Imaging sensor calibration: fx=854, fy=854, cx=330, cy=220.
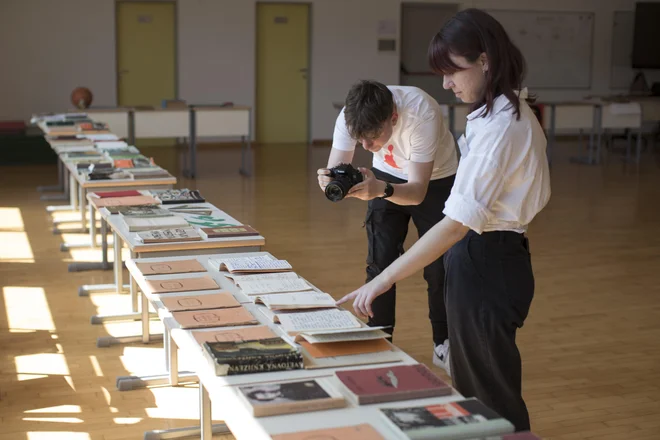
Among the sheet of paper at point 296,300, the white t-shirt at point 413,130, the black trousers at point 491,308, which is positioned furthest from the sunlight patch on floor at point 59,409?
the black trousers at point 491,308

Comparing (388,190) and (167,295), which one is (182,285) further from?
(388,190)

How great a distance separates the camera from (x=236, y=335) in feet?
7.58

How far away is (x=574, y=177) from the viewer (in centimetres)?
1063

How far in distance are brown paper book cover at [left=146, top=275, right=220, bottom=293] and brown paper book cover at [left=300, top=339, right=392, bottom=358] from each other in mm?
649

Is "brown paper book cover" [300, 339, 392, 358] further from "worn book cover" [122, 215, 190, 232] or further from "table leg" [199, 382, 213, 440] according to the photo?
"worn book cover" [122, 215, 190, 232]

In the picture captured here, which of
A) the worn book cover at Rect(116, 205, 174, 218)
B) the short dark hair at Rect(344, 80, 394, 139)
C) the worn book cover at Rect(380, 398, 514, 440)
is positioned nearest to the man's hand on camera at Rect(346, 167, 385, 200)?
the short dark hair at Rect(344, 80, 394, 139)

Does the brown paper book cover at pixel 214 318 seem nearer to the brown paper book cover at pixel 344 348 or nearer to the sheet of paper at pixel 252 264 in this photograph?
the brown paper book cover at pixel 344 348

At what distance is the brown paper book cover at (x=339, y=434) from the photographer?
1.70 meters

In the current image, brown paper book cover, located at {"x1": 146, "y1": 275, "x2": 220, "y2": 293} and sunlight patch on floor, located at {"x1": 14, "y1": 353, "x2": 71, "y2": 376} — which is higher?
brown paper book cover, located at {"x1": 146, "y1": 275, "x2": 220, "y2": 293}

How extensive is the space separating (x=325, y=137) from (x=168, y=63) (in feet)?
9.59

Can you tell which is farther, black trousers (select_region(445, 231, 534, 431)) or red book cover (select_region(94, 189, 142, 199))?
red book cover (select_region(94, 189, 142, 199))

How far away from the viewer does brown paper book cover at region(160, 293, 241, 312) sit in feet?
8.44

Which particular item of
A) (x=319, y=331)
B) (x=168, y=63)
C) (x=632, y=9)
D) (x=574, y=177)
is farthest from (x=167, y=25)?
(x=319, y=331)

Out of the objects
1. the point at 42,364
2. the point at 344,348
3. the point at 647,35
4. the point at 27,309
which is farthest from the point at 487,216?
the point at 647,35
